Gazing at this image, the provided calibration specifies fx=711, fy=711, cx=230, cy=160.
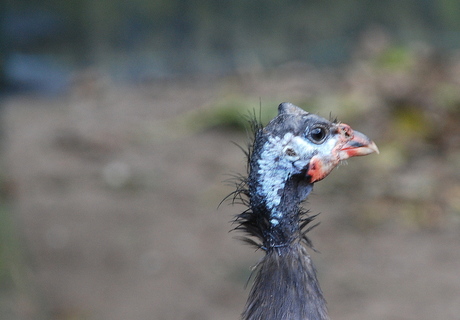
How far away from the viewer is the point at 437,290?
5.09 meters

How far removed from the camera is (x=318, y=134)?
99.3 inches

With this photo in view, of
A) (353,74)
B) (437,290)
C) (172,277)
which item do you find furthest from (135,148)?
(437,290)

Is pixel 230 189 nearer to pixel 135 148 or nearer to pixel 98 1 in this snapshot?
pixel 135 148

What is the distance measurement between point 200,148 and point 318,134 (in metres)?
5.09

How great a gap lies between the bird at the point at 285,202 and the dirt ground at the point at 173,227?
1.30m

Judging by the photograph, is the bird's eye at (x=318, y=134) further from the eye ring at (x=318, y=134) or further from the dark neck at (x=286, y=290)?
the dark neck at (x=286, y=290)

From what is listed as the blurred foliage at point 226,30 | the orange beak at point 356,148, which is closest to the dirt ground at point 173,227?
the blurred foliage at point 226,30

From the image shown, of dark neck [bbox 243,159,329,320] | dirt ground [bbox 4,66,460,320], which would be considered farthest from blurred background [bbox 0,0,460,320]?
dark neck [bbox 243,159,329,320]

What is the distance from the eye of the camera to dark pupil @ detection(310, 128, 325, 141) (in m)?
2.50

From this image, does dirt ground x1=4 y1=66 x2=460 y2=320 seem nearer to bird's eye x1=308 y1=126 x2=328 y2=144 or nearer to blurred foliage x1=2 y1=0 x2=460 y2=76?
blurred foliage x1=2 y1=0 x2=460 y2=76

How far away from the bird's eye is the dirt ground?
1293mm

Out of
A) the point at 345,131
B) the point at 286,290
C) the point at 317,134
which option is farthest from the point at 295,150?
the point at 286,290

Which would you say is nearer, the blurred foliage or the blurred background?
the blurred background

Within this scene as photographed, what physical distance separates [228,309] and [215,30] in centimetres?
501
